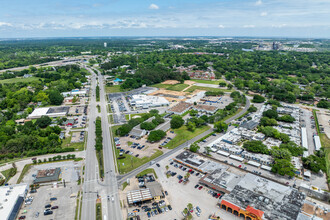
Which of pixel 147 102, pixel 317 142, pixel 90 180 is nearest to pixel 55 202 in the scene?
pixel 90 180

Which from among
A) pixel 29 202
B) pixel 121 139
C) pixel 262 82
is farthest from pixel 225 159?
pixel 262 82

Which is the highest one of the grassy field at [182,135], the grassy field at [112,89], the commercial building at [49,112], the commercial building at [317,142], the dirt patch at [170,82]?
the dirt patch at [170,82]

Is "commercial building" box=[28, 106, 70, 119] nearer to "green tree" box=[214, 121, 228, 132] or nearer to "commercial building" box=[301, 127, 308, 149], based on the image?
"green tree" box=[214, 121, 228, 132]

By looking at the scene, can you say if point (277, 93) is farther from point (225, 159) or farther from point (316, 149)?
point (225, 159)

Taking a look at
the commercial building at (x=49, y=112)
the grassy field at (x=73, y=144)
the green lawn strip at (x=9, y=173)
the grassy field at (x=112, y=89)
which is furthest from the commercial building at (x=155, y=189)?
the grassy field at (x=112, y=89)

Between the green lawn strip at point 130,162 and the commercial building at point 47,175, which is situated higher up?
the commercial building at point 47,175

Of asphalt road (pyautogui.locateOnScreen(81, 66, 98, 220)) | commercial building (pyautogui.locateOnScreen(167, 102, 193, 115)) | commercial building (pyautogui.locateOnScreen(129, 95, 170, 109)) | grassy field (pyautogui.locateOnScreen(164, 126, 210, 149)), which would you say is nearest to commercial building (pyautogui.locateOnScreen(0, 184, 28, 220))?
asphalt road (pyautogui.locateOnScreen(81, 66, 98, 220))

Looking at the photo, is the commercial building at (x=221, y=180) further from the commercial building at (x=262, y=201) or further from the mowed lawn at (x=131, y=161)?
the mowed lawn at (x=131, y=161)

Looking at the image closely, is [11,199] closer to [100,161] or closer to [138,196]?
[100,161]
